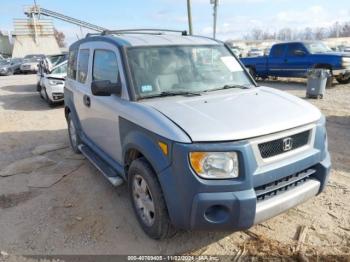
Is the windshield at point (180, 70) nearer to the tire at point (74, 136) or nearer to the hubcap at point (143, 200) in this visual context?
the hubcap at point (143, 200)

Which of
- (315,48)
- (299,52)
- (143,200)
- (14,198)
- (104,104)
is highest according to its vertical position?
(104,104)

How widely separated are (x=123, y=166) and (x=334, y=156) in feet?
11.5

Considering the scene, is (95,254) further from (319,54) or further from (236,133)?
(319,54)

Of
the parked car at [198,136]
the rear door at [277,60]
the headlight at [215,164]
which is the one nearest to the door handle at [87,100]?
the parked car at [198,136]

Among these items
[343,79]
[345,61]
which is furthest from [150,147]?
[343,79]

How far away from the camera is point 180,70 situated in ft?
12.3

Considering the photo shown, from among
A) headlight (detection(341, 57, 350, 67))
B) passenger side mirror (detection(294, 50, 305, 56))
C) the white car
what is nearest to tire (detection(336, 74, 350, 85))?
headlight (detection(341, 57, 350, 67))

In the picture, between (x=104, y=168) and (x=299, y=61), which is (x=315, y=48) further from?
(x=104, y=168)

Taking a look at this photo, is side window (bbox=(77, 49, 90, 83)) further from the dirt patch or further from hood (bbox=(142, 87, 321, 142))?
hood (bbox=(142, 87, 321, 142))

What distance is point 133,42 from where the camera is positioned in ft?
12.5

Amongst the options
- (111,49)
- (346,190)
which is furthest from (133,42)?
(346,190)

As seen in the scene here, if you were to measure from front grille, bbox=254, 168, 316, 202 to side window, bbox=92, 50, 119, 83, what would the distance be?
6.51ft

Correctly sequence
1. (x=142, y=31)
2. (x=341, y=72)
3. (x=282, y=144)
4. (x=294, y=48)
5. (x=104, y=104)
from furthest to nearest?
(x=294, y=48) < (x=341, y=72) < (x=142, y=31) < (x=104, y=104) < (x=282, y=144)

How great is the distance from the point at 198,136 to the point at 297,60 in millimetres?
12717
